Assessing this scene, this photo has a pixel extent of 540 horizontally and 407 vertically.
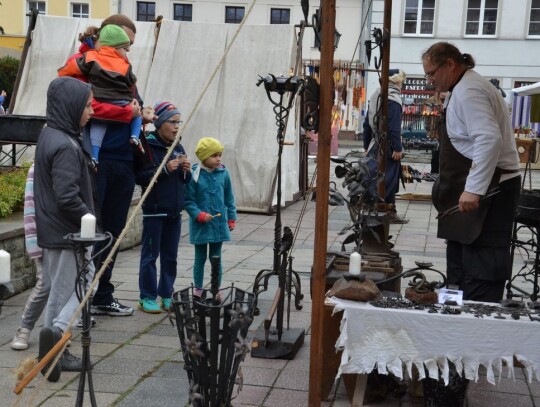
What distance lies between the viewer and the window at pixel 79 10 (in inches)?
1559

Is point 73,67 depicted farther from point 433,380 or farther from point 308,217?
point 308,217

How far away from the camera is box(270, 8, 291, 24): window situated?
3815 centimetres

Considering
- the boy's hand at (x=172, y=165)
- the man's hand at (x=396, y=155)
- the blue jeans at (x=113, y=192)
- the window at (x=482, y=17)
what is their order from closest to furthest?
the blue jeans at (x=113, y=192)
the boy's hand at (x=172, y=165)
the man's hand at (x=396, y=155)
the window at (x=482, y=17)

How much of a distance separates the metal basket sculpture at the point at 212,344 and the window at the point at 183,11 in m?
36.7

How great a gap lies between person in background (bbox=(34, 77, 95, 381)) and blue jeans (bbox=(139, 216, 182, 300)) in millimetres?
1213

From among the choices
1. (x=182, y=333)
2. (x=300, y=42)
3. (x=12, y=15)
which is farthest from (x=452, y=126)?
(x=12, y=15)

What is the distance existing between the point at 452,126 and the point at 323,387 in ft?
5.23

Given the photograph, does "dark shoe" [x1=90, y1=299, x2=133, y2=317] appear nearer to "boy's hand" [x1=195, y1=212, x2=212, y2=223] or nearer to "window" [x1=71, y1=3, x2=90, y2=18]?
"boy's hand" [x1=195, y1=212, x2=212, y2=223]

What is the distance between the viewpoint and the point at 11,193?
290 inches

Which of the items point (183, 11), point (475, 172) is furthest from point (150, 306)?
point (183, 11)

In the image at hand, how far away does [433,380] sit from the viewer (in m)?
4.04

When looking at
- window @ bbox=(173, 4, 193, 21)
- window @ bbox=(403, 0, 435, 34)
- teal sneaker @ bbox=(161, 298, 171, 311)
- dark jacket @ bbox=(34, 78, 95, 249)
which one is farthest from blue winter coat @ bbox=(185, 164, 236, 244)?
window @ bbox=(173, 4, 193, 21)

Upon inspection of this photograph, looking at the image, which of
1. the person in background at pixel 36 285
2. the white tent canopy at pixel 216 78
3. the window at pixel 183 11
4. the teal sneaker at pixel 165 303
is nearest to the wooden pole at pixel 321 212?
the person in background at pixel 36 285

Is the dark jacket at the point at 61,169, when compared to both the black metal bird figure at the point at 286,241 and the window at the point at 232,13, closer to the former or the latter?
the black metal bird figure at the point at 286,241
